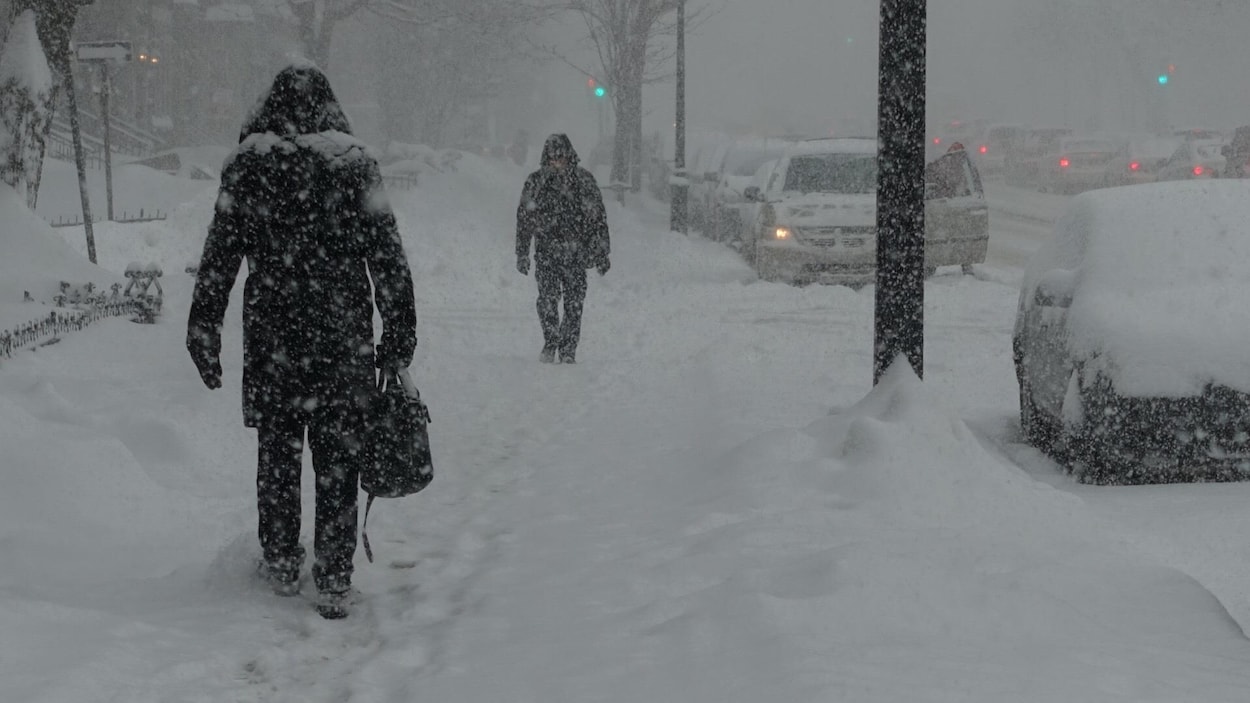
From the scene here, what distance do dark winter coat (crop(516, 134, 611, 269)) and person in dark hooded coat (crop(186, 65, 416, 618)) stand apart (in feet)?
21.7

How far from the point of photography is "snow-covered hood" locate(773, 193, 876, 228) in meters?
17.4

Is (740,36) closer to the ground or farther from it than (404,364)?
farther from it

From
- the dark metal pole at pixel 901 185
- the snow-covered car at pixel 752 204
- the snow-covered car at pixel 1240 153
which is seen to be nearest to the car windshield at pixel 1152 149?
the snow-covered car at pixel 1240 153

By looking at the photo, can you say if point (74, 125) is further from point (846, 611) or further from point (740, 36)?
point (740, 36)

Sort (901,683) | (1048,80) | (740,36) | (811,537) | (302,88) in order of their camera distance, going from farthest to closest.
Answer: (740,36) → (1048,80) → (811,537) → (302,88) → (901,683)

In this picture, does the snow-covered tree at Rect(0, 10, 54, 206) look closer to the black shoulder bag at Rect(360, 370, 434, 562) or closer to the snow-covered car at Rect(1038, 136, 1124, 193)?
the black shoulder bag at Rect(360, 370, 434, 562)

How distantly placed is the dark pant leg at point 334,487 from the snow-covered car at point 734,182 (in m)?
17.3

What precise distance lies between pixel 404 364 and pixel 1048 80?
3448 inches

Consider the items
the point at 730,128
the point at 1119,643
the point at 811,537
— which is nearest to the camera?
the point at 1119,643

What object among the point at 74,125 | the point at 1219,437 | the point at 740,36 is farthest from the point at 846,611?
the point at 740,36

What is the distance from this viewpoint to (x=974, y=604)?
458 centimetres

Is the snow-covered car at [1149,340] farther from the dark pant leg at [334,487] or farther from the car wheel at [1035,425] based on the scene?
the dark pant leg at [334,487]

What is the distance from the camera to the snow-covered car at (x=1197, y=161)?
1198 inches

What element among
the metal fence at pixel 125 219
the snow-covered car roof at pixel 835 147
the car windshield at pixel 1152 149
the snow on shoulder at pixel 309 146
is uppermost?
the car windshield at pixel 1152 149
